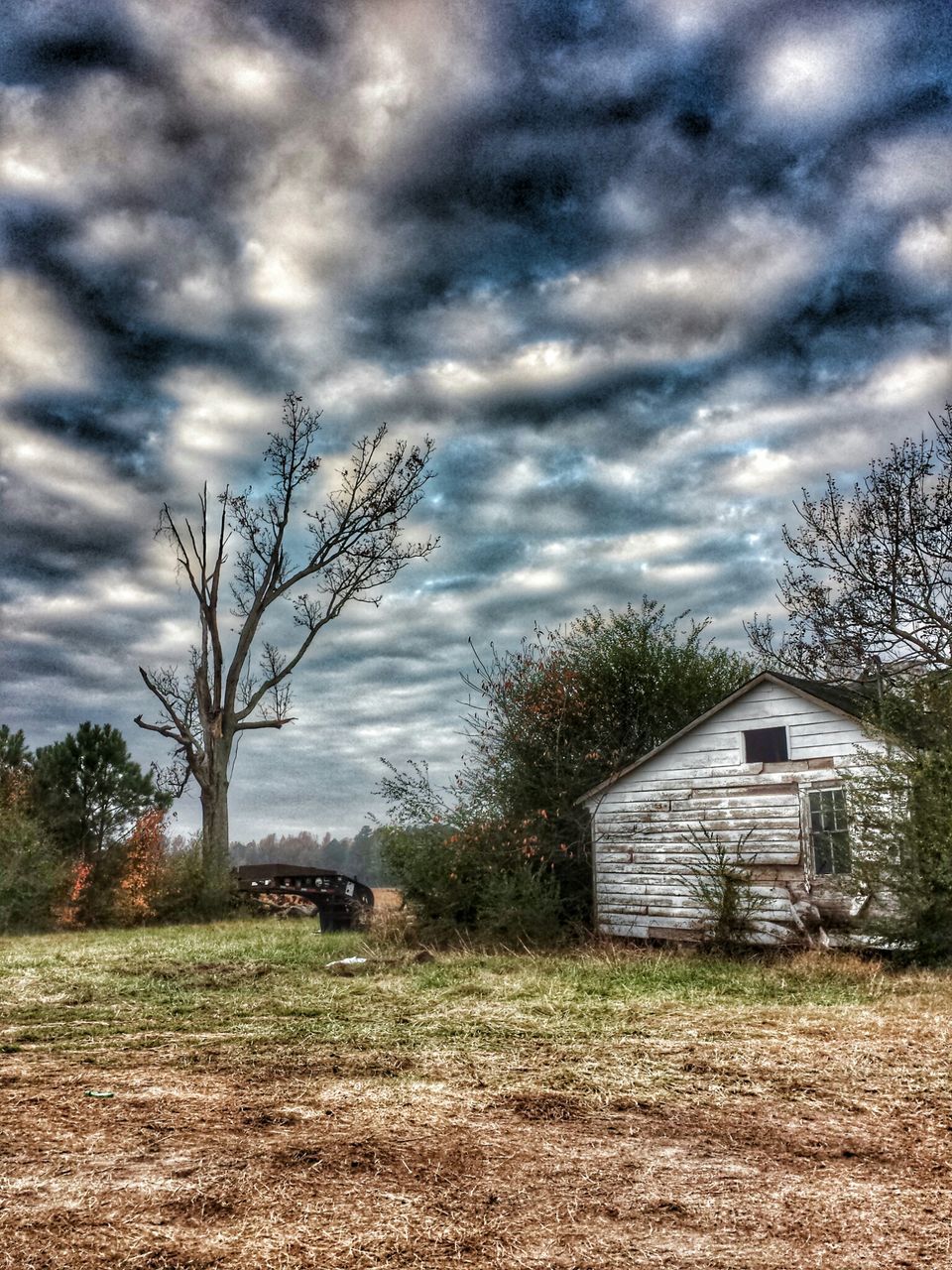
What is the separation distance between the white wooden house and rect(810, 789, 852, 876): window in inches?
0.7

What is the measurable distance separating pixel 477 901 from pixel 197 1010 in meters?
8.67

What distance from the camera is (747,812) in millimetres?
14914

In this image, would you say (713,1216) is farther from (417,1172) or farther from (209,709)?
(209,709)

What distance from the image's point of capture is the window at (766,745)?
48.1ft

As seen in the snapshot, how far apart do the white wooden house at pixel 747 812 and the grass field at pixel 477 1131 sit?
177 inches

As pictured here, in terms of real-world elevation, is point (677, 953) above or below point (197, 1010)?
below

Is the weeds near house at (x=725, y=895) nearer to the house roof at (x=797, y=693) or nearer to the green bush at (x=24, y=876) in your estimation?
the house roof at (x=797, y=693)

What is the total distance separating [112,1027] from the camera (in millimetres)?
7727

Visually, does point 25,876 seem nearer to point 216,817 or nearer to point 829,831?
point 216,817

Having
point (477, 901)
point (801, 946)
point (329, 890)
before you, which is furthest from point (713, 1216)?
point (329, 890)

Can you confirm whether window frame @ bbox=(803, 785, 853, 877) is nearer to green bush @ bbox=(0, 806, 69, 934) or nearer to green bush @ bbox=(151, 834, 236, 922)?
green bush @ bbox=(151, 834, 236, 922)

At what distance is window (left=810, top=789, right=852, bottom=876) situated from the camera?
13.6 meters

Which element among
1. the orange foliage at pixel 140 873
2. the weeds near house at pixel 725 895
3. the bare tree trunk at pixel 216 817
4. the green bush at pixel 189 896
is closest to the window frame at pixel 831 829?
the weeds near house at pixel 725 895

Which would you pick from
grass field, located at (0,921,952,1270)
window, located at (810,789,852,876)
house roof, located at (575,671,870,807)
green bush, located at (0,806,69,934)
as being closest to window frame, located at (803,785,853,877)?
window, located at (810,789,852,876)
